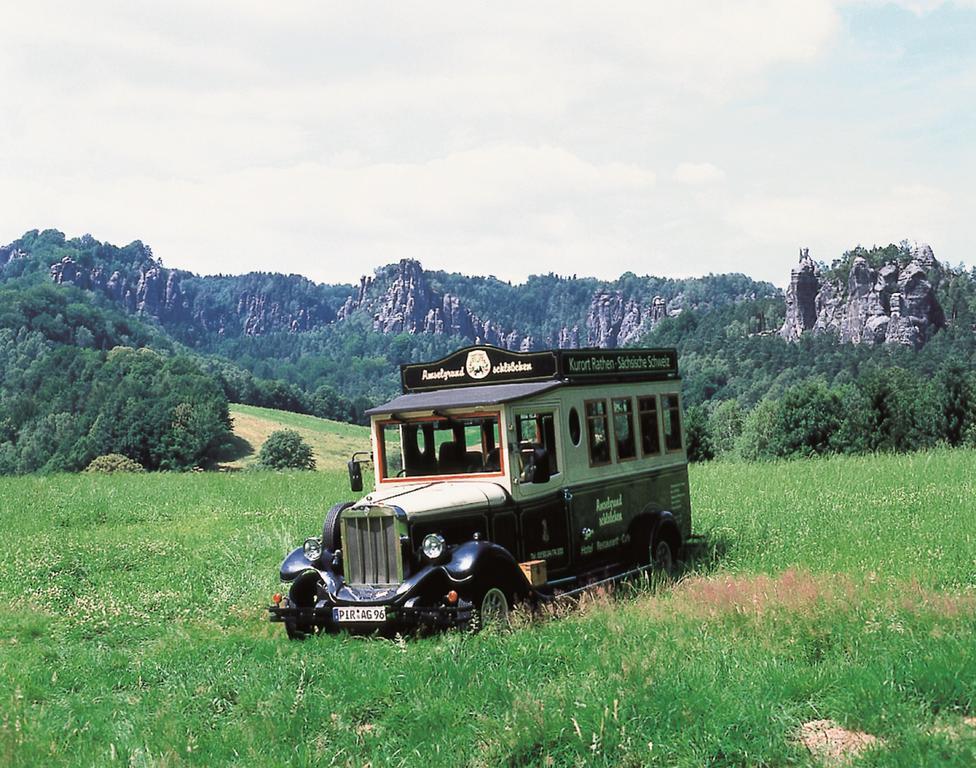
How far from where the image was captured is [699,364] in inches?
6545

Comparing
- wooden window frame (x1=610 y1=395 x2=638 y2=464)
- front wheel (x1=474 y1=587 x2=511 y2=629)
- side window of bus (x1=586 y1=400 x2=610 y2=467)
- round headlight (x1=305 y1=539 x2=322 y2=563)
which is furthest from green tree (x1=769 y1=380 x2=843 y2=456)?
round headlight (x1=305 y1=539 x2=322 y2=563)

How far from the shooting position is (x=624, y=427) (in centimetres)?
1502

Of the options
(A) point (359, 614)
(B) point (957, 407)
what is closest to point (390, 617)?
(A) point (359, 614)

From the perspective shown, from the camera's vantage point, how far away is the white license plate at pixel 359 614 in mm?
11086

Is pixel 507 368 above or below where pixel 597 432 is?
above

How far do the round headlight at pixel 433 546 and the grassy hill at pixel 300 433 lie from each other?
316ft

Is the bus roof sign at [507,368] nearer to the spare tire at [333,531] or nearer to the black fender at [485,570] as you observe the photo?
the spare tire at [333,531]

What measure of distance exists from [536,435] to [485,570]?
8.05 ft

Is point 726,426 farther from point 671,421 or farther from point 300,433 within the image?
point 671,421

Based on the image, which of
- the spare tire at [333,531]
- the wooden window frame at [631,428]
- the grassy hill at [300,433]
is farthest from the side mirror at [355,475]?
the grassy hill at [300,433]

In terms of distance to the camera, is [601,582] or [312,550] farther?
[601,582]

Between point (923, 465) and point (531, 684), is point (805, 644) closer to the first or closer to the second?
point (531, 684)

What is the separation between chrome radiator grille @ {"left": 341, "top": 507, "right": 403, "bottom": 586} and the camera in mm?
11453

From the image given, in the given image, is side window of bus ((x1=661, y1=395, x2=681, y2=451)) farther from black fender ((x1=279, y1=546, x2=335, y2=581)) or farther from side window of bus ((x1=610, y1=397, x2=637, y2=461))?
black fender ((x1=279, y1=546, x2=335, y2=581))
